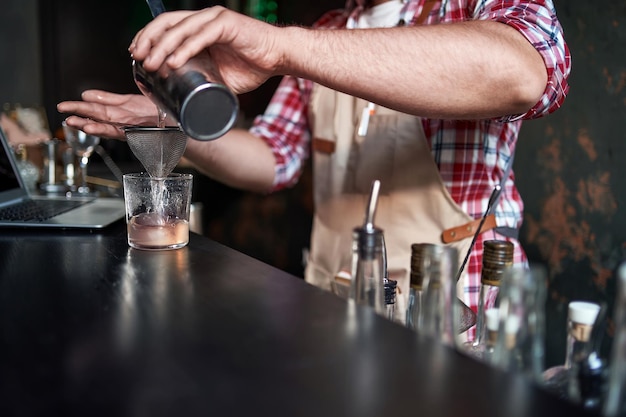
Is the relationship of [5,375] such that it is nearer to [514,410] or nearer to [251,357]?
[251,357]

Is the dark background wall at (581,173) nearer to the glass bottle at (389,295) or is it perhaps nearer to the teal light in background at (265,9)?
the glass bottle at (389,295)

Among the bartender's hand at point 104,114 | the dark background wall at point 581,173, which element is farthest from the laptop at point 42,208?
the dark background wall at point 581,173

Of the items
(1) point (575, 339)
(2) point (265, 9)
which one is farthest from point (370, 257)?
(2) point (265, 9)

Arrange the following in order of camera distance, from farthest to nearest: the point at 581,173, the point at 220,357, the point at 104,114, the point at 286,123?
the point at 581,173, the point at 286,123, the point at 104,114, the point at 220,357

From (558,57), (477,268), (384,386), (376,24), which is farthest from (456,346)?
(376,24)

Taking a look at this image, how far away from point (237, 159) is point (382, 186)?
44 cm

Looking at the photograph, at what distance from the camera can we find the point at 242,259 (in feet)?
3.82

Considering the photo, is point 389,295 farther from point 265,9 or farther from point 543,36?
point 265,9

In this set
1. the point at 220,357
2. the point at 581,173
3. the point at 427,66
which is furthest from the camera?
the point at 581,173

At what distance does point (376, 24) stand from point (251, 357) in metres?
1.44

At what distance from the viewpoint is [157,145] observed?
49.2 inches

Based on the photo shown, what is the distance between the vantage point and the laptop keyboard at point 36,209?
5.08 ft

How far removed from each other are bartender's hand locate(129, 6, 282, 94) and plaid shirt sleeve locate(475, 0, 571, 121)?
1.61ft

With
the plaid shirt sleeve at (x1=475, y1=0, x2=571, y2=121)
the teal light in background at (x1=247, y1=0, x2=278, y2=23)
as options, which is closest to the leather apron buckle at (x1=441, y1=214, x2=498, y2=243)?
the plaid shirt sleeve at (x1=475, y1=0, x2=571, y2=121)
